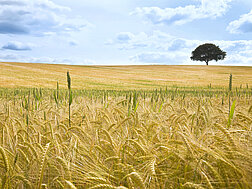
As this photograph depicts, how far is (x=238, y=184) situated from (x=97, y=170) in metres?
0.70

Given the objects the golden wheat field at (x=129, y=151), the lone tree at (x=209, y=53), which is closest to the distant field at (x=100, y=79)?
the golden wheat field at (x=129, y=151)

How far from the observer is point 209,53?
199 ft

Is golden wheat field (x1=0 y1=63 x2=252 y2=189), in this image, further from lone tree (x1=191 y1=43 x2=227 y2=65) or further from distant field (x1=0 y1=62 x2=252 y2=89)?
lone tree (x1=191 y1=43 x2=227 y2=65)

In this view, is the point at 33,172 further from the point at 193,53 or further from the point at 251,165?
the point at 193,53

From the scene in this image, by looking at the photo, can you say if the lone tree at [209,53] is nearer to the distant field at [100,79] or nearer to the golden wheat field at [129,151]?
the distant field at [100,79]

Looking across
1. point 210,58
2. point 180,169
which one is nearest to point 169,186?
point 180,169

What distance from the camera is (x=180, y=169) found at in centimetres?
130

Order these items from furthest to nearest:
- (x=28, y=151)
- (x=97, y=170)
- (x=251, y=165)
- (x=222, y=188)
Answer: (x=28, y=151)
(x=97, y=170)
(x=251, y=165)
(x=222, y=188)

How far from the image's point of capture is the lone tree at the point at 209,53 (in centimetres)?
6025

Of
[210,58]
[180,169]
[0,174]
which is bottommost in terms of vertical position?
[0,174]

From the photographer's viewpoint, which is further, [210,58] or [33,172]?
[210,58]

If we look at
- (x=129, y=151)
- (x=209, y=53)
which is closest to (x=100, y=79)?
(x=129, y=151)

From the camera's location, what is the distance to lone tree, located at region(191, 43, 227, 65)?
60.2 meters

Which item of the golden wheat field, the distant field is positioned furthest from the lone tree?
the golden wheat field
